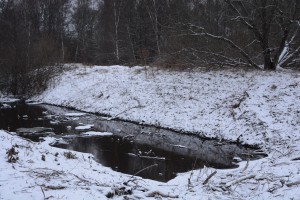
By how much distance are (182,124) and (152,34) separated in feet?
39.2

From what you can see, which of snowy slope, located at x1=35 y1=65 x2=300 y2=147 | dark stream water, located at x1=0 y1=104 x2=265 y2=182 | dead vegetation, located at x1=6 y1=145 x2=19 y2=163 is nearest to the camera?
dead vegetation, located at x1=6 y1=145 x2=19 y2=163

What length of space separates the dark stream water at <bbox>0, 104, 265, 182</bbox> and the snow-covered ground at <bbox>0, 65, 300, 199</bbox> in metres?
0.68

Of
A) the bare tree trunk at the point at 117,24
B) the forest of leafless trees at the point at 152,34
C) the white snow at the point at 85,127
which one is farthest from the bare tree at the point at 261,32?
the bare tree trunk at the point at 117,24

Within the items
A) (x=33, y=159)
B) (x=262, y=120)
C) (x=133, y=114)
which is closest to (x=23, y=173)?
(x=33, y=159)

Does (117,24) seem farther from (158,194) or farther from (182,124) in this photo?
(158,194)

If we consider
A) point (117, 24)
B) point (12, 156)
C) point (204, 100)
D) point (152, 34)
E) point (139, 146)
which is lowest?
point (139, 146)

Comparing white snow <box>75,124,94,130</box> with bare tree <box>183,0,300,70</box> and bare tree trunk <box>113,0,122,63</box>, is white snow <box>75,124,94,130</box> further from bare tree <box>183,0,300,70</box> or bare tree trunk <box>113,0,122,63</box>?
bare tree trunk <box>113,0,122,63</box>

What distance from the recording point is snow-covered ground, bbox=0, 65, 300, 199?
6.74m

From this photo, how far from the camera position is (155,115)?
1652cm

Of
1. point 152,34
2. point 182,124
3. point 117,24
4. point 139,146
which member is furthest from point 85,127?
point 117,24

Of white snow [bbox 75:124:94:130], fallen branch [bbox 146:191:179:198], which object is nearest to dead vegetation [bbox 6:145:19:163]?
fallen branch [bbox 146:191:179:198]

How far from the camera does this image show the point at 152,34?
83.6ft

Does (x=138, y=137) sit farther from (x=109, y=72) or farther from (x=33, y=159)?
(x=109, y=72)

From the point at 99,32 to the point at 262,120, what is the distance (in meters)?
28.7
